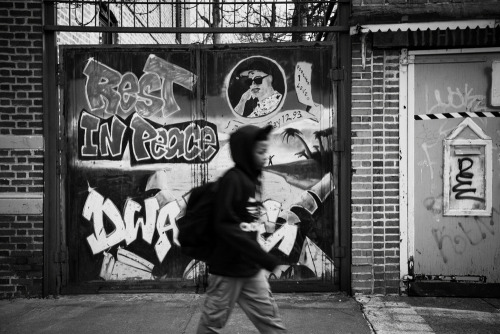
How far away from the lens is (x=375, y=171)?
6133mm

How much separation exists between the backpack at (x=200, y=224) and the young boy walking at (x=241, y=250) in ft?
0.22

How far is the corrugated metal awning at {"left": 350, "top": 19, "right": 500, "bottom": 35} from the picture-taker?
5.88 metres

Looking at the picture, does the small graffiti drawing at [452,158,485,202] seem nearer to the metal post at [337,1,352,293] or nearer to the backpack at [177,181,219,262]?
the metal post at [337,1,352,293]

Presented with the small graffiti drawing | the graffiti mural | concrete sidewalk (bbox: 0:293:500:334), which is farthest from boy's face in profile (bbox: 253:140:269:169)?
the small graffiti drawing

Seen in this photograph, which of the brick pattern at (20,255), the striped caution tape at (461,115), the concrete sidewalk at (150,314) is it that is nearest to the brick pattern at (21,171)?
the brick pattern at (20,255)

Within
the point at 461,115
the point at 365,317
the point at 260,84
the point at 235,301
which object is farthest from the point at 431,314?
the point at 260,84

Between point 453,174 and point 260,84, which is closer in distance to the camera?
point 453,174

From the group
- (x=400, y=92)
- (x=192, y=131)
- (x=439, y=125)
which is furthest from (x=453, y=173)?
(x=192, y=131)

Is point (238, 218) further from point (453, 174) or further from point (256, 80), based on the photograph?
point (453, 174)

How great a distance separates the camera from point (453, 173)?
612cm

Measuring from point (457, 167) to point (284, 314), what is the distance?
2.68 metres

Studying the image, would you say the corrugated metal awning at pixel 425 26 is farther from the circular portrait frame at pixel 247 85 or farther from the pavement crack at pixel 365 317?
the pavement crack at pixel 365 317

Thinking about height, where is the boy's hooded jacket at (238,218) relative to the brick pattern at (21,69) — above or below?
below

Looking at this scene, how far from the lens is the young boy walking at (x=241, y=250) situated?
3.30 meters
